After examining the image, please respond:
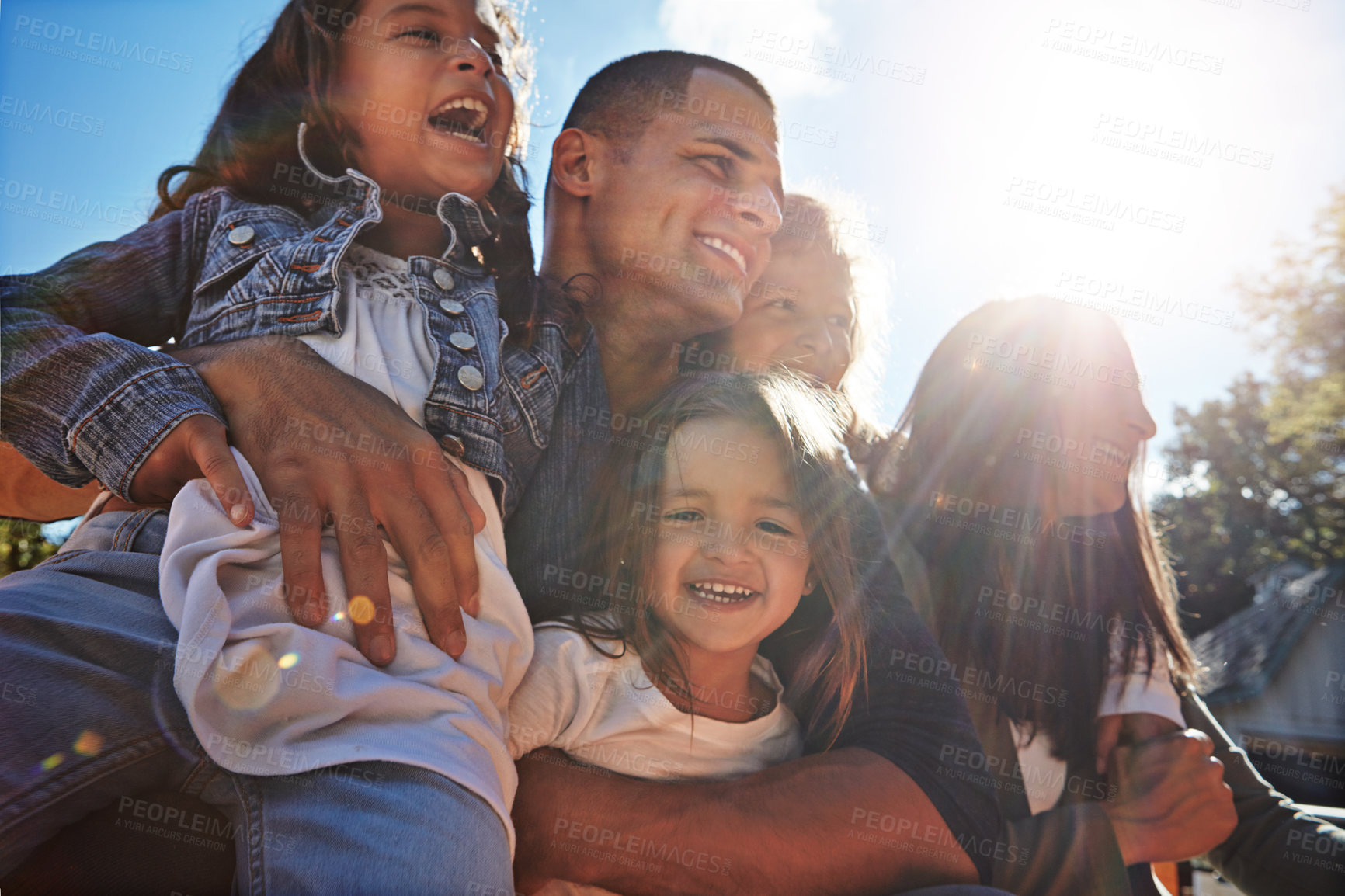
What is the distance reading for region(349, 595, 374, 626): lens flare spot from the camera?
4.86 feet

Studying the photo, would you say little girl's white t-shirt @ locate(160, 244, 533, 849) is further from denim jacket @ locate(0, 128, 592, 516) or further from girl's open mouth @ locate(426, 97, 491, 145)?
girl's open mouth @ locate(426, 97, 491, 145)

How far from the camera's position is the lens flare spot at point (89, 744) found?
125 centimetres

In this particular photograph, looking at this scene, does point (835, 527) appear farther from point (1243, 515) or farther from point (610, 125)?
point (1243, 515)

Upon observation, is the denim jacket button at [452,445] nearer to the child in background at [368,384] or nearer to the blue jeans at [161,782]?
the child in background at [368,384]

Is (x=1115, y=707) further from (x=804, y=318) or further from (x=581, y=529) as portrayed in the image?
(x=581, y=529)

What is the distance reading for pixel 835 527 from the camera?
2.12 m

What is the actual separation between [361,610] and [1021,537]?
2166 millimetres

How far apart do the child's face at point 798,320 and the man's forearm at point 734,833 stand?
54.6 inches

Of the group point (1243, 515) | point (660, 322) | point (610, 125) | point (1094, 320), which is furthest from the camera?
point (1243, 515)

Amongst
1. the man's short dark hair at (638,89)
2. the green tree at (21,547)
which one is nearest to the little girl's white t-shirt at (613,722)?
the man's short dark hair at (638,89)

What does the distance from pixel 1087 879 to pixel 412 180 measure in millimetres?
2504

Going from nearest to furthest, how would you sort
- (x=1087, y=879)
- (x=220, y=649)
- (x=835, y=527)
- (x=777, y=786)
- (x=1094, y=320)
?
(x=220, y=649)
(x=777, y=786)
(x=1087, y=879)
(x=835, y=527)
(x=1094, y=320)

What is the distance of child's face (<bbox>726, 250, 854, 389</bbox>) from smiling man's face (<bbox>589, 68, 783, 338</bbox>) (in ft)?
0.59

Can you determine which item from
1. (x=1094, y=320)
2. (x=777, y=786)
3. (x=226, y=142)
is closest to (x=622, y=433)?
(x=777, y=786)
